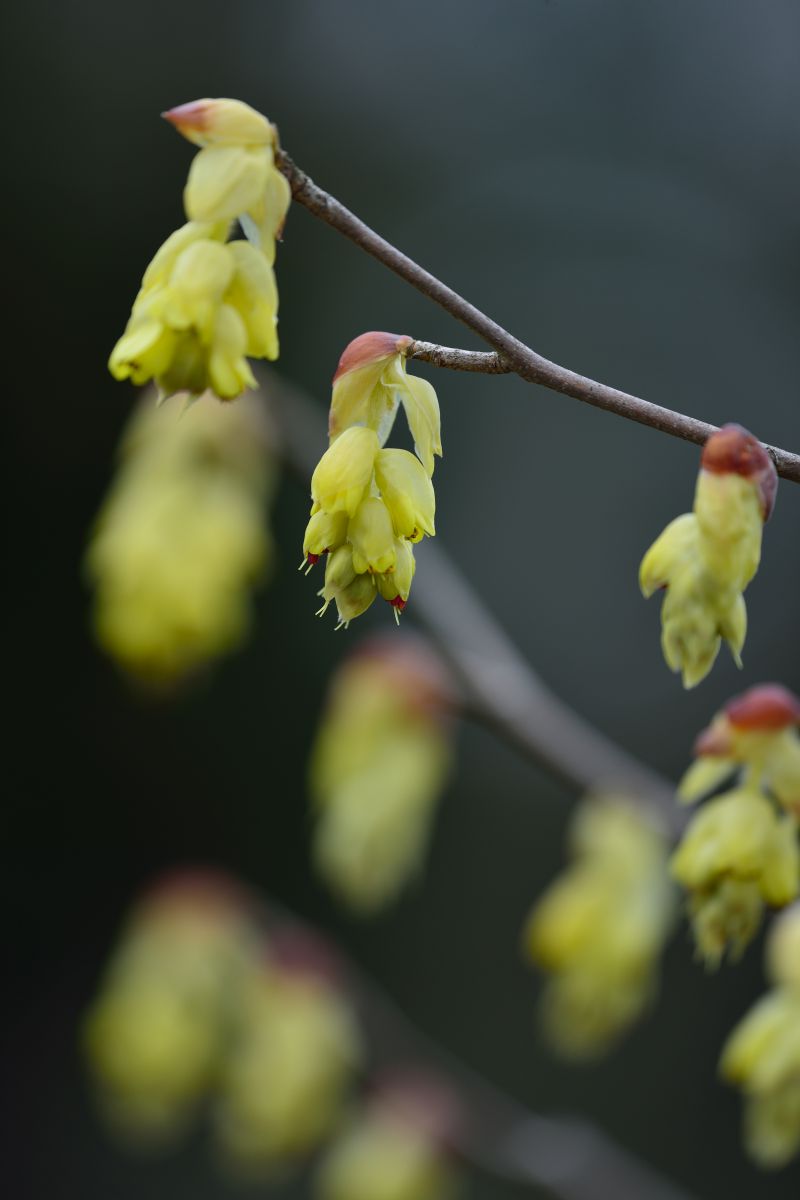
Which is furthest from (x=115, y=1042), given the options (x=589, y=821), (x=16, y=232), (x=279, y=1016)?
(x=16, y=232)

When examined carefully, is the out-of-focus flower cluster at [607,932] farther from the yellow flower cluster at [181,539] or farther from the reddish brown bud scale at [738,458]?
the reddish brown bud scale at [738,458]

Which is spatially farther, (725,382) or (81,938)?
(725,382)

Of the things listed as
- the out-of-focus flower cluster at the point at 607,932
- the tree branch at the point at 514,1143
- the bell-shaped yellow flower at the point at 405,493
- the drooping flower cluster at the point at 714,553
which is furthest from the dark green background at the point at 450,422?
the bell-shaped yellow flower at the point at 405,493

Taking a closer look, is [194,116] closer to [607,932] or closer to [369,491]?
[369,491]

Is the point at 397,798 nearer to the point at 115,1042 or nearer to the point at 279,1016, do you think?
the point at 279,1016

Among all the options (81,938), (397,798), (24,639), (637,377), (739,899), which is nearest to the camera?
(739,899)

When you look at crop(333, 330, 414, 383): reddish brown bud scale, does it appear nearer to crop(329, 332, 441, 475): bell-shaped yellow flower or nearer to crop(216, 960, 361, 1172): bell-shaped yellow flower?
crop(329, 332, 441, 475): bell-shaped yellow flower
